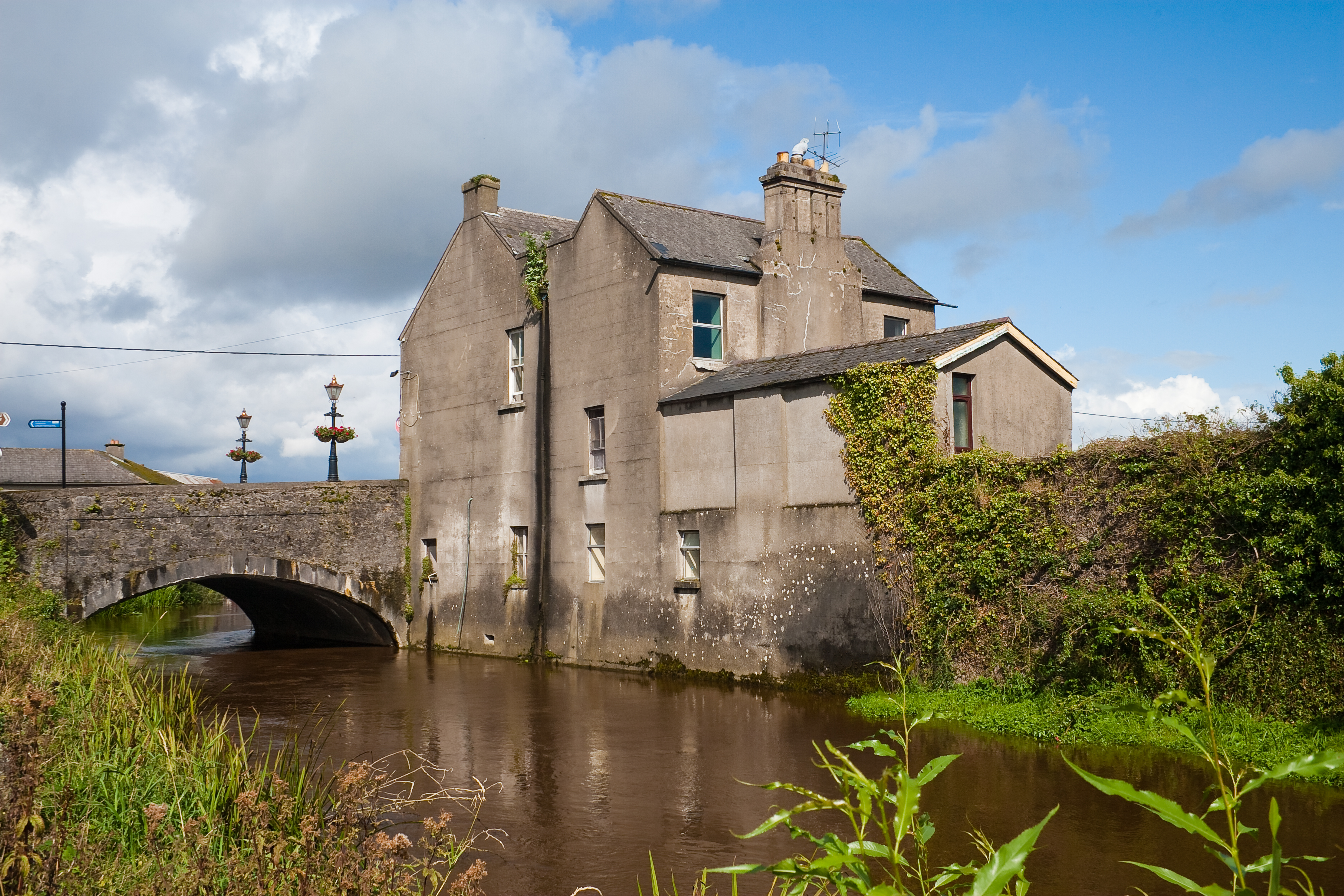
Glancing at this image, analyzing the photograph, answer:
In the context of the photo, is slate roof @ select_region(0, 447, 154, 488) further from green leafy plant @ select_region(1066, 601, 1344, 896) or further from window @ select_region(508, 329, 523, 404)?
green leafy plant @ select_region(1066, 601, 1344, 896)

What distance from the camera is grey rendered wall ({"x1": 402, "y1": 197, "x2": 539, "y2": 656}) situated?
23250mm

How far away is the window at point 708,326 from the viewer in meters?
20.9

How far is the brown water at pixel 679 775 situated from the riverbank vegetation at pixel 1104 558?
0.99 m

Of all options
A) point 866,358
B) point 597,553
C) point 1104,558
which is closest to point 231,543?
point 597,553

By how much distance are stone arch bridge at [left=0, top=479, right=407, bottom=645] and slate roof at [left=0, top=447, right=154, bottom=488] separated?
61.6 ft

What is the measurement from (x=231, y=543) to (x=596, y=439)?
829 centimetres

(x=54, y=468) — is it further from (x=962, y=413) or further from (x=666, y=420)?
(x=962, y=413)

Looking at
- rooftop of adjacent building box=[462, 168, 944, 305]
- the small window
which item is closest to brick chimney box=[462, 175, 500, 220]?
rooftop of adjacent building box=[462, 168, 944, 305]

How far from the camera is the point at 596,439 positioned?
2188 cm

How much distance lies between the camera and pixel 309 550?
79.9 ft

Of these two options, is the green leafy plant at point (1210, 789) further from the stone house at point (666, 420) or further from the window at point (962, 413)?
the window at point (962, 413)

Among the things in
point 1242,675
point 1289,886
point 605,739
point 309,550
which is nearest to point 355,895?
point 1289,886

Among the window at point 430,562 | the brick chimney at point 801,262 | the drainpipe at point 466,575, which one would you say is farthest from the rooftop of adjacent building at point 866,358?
the window at point 430,562

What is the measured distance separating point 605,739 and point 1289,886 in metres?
8.21
